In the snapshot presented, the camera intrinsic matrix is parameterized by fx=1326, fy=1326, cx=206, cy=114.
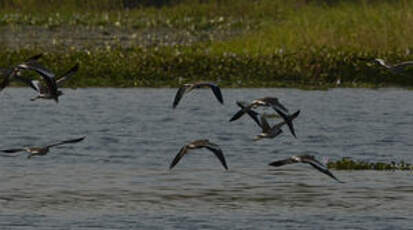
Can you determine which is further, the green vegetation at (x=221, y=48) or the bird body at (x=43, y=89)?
the green vegetation at (x=221, y=48)

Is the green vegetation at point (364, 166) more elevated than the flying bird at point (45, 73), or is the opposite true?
the flying bird at point (45, 73)

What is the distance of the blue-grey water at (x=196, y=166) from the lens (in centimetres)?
1253

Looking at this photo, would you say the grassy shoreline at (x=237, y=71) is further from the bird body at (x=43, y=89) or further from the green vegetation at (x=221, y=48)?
the bird body at (x=43, y=89)

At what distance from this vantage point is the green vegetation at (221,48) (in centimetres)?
2655

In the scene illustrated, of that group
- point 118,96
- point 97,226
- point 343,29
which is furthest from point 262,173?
point 343,29

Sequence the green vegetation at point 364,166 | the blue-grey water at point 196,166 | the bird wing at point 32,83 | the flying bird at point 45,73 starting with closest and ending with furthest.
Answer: the flying bird at point 45,73, the blue-grey water at point 196,166, the bird wing at point 32,83, the green vegetation at point 364,166

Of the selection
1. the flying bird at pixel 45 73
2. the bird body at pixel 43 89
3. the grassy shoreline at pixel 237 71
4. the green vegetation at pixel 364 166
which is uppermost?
the flying bird at pixel 45 73

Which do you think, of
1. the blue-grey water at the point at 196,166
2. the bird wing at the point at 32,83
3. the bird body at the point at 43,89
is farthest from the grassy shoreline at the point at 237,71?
the bird wing at the point at 32,83

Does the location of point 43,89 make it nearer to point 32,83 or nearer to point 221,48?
point 32,83

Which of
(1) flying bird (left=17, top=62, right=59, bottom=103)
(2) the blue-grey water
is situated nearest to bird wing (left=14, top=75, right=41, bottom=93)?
(1) flying bird (left=17, top=62, right=59, bottom=103)

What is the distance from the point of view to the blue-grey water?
41.1 feet

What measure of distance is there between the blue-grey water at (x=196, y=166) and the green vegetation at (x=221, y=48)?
86 cm

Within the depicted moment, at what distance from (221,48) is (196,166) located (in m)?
13.9

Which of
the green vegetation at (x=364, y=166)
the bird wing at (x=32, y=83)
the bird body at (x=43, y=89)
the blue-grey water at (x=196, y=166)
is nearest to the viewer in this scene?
the blue-grey water at (x=196, y=166)
